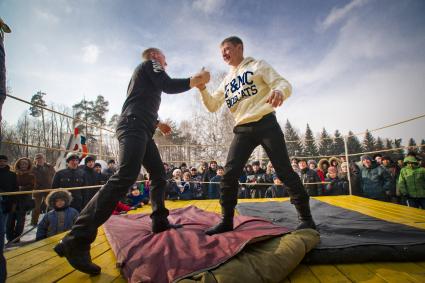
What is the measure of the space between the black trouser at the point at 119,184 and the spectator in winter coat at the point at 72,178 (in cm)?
321

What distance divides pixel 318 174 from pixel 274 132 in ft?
15.0

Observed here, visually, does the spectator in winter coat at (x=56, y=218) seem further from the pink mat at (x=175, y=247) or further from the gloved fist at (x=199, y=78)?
the gloved fist at (x=199, y=78)

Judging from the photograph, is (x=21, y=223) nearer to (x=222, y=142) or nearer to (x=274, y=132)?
(x=274, y=132)

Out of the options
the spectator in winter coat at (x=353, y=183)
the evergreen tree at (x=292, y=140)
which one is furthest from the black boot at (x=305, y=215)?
the evergreen tree at (x=292, y=140)

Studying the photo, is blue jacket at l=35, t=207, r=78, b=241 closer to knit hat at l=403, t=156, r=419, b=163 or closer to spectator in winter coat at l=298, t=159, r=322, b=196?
spectator in winter coat at l=298, t=159, r=322, b=196

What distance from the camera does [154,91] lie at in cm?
189

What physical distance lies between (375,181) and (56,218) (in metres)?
5.87

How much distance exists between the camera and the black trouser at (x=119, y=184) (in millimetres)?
1378

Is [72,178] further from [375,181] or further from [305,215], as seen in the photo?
[375,181]

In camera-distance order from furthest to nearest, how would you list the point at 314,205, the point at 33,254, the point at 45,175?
the point at 45,175 < the point at 314,205 < the point at 33,254

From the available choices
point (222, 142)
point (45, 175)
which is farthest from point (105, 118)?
point (45, 175)

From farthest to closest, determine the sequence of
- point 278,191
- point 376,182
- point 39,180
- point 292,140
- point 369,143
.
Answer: point 369,143 < point 292,140 < point 278,191 < point 39,180 < point 376,182

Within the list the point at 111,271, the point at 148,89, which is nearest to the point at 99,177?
the point at 148,89

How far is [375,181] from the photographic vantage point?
484cm
